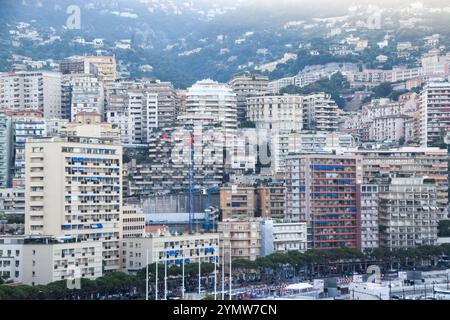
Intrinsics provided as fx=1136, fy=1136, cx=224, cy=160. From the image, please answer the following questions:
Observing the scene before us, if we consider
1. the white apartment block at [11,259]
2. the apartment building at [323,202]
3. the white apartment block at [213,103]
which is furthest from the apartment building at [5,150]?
the white apartment block at [11,259]

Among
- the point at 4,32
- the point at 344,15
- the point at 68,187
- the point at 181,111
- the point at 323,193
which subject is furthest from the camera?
the point at 344,15

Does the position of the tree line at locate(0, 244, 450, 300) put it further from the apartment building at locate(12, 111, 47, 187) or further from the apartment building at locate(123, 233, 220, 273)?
the apartment building at locate(12, 111, 47, 187)

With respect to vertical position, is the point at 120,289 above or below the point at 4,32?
below

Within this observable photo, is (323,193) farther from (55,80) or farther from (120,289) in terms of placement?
(55,80)

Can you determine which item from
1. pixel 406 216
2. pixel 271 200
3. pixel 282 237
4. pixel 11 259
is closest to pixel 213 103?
pixel 271 200

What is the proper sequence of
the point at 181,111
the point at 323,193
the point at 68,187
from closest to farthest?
the point at 68,187 → the point at 323,193 → the point at 181,111

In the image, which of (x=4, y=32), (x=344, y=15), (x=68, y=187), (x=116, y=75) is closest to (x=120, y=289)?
(x=68, y=187)
